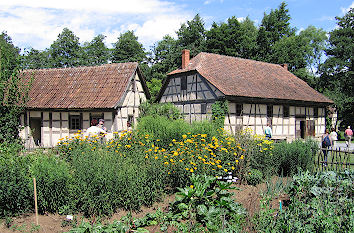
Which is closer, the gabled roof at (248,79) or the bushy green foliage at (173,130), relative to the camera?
the bushy green foliage at (173,130)

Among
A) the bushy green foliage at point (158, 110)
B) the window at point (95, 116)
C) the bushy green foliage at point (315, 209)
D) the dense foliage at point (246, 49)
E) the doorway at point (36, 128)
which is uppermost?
the dense foliage at point (246, 49)

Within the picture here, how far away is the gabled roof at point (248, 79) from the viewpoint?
71.3ft


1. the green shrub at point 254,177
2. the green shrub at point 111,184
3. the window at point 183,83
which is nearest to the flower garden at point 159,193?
the green shrub at point 111,184

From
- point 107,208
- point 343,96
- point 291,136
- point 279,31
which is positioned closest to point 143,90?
point 291,136

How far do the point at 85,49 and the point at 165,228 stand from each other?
45.5 m

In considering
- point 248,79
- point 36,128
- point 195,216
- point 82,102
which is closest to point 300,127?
point 248,79

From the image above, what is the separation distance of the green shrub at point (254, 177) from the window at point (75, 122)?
13.7 meters

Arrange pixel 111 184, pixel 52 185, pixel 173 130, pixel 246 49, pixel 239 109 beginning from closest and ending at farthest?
pixel 52 185, pixel 111 184, pixel 173 130, pixel 239 109, pixel 246 49

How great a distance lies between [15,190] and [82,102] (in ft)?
45.0

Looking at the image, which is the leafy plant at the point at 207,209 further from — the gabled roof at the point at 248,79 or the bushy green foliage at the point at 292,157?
the gabled roof at the point at 248,79

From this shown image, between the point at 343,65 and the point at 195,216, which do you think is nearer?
the point at 195,216

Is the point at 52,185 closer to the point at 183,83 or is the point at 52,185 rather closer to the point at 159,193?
the point at 159,193

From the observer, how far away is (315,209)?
19.6 feet

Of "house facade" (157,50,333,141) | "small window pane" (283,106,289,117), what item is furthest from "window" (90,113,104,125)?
"small window pane" (283,106,289,117)
